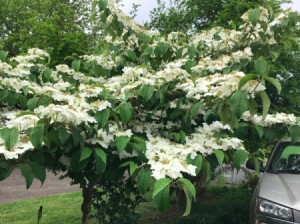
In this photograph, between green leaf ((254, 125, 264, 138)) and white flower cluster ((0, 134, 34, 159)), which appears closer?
white flower cluster ((0, 134, 34, 159))

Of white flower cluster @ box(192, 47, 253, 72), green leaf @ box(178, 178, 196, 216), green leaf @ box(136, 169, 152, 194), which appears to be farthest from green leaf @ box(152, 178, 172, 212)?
white flower cluster @ box(192, 47, 253, 72)

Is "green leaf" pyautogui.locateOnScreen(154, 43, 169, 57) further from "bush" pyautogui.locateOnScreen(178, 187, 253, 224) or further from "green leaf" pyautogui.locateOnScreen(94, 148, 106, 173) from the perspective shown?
"bush" pyautogui.locateOnScreen(178, 187, 253, 224)

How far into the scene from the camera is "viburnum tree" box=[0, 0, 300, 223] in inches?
79.6

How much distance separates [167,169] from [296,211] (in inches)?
88.6

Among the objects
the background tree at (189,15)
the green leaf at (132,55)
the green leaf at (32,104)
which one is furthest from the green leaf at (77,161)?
the background tree at (189,15)

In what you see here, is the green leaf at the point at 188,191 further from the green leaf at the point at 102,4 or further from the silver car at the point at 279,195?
the silver car at the point at 279,195

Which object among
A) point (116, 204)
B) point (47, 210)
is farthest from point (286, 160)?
point (47, 210)

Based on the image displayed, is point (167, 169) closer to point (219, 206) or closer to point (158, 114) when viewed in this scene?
point (158, 114)

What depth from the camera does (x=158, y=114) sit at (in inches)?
126

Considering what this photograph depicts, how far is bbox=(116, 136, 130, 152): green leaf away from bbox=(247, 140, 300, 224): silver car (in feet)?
6.85

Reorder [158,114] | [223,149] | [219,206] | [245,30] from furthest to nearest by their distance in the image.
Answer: [219,206] → [245,30] → [158,114] → [223,149]

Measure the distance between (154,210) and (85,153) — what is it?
4.60m

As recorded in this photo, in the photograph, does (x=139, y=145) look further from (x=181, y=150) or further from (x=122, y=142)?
(x=181, y=150)

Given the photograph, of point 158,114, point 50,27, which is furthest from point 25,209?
point 158,114
